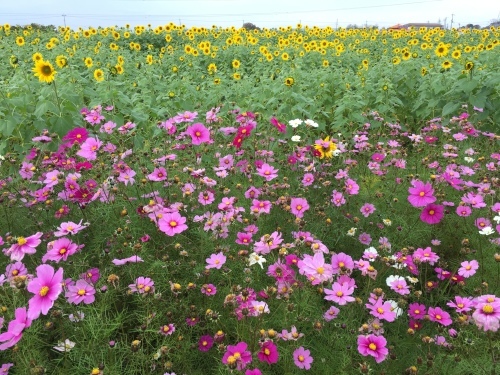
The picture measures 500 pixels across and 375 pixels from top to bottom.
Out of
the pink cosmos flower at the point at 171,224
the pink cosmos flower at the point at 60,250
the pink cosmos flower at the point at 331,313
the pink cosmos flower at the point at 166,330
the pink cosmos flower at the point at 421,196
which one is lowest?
the pink cosmos flower at the point at 331,313

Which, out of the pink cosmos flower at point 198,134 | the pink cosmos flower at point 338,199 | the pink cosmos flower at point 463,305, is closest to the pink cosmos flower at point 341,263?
the pink cosmos flower at point 463,305

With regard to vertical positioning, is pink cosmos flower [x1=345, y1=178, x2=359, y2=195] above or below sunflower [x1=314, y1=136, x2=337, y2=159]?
below

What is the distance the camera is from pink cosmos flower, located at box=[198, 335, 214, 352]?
172cm

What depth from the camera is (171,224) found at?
184 cm

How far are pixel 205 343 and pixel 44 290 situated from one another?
0.66 meters

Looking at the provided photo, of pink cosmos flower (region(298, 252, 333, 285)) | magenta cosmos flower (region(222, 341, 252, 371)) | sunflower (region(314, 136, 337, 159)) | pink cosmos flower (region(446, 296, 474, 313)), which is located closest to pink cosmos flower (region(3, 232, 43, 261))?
magenta cosmos flower (region(222, 341, 252, 371))

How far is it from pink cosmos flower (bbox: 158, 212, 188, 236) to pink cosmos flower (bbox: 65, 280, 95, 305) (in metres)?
0.37

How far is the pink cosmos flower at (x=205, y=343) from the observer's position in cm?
172

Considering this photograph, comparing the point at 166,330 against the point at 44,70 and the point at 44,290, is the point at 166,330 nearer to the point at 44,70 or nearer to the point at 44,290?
the point at 44,290

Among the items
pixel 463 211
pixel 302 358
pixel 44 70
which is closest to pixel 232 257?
pixel 302 358

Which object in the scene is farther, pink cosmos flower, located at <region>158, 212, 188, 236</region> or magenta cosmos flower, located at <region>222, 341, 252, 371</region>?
pink cosmos flower, located at <region>158, 212, 188, 236</region>

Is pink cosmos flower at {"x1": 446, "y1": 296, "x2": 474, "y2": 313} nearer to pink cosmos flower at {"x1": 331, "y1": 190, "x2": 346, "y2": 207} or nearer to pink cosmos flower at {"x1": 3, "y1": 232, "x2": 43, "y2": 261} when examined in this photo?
pink cosmos flower at {"x1": 331, "y1": 190, "x2": 346, "y2": 207}

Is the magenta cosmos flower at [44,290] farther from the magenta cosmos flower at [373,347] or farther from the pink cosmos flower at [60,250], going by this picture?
the magenta cosmos flower at [373,347]

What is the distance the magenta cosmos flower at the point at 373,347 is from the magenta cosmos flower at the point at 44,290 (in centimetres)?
103
